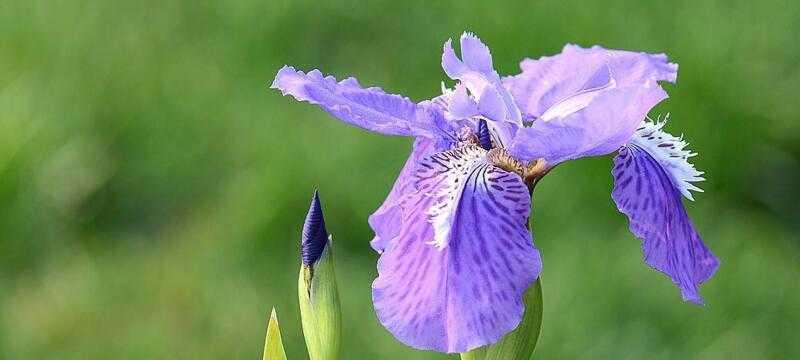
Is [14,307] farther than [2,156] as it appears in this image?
No

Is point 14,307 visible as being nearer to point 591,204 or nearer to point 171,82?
point 171,82

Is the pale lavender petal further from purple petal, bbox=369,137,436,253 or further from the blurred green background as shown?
the blurred green background

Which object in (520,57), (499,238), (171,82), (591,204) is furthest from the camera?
(171,82)

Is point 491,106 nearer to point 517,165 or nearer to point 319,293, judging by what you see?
point 517,165

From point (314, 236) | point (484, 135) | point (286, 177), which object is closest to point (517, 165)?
point (484, 135)

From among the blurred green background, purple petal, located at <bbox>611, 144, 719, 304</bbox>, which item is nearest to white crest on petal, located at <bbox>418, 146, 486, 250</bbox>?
purple petal, located at <bbox>611, 144, 719, 304</bbox>

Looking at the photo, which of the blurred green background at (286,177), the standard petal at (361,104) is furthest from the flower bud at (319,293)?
the blurred green background at (286,177)

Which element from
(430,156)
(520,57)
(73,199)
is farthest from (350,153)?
(430,156)
